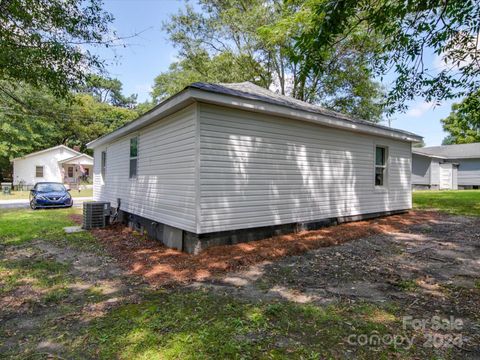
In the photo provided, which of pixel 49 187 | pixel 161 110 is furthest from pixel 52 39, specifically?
pixel 49 187

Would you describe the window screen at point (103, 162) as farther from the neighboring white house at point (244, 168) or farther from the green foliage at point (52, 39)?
the green foliage at point (52, 39)

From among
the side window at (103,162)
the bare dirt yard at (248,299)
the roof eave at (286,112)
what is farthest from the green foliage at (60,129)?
the bare dirt yard at (248,299)

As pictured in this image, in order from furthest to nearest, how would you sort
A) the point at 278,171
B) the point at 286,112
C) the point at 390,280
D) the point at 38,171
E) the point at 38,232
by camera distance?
1. the point at 38,171
2. the point at 38,232
3. the point at 278,171
4. the point at 286,112
5. the point at 390,280

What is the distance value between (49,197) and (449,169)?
29649 millimetres

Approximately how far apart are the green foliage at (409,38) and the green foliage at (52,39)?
434 cm

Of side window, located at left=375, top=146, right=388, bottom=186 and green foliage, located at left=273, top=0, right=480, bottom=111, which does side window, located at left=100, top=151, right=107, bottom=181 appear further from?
side window, located at left=375, top=146, right=388, bottom=186

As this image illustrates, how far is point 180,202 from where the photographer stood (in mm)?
5965

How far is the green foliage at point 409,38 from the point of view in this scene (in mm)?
3799

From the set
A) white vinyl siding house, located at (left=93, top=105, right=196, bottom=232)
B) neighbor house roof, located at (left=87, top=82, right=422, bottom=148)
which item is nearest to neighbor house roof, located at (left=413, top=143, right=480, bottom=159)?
neighbor house roof, located at (left=87, top=82, right=422, bottom=148)

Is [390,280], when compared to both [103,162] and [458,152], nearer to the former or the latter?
[103,162]

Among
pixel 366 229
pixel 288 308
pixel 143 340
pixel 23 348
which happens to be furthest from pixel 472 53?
pixel 23 348

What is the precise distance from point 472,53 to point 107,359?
8540mm

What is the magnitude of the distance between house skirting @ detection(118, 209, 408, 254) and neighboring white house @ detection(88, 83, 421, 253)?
0.02 metres

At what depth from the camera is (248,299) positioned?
361 cm
